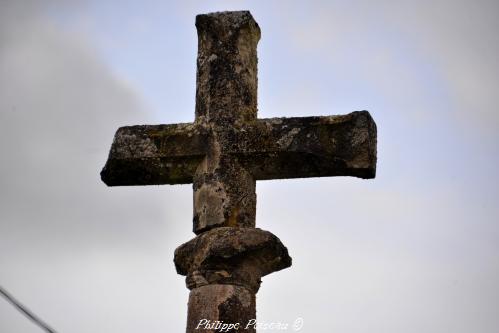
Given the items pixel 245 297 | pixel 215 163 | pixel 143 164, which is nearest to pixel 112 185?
pixel 143 164

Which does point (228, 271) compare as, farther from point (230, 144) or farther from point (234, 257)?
point (230, 144)

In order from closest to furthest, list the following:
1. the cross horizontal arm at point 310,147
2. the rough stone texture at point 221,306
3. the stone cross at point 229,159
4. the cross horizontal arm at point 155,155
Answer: the rough stone texture at point 221,306
the stone cross at point 229,159
the cross horizontal arm at point 310,147
the cross horizontal arm at point 155,155

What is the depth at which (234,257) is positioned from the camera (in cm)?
674

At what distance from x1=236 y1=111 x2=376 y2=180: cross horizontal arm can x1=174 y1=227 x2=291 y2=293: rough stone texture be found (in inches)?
22.6

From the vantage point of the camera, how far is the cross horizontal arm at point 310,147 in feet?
22.9

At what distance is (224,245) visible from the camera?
6730 millimetres

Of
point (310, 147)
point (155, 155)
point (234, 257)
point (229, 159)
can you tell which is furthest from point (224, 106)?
point (234, 257)

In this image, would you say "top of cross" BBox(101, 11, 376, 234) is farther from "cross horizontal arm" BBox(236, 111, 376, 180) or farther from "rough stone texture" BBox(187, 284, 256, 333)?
"rough stone texture" BBox(187, 284, 256, 333)

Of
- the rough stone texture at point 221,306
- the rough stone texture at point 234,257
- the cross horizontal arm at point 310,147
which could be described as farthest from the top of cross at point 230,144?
the rough stone texture at point 221,306

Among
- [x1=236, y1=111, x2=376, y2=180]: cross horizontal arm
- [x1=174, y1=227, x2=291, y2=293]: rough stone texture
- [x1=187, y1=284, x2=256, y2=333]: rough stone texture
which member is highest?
[x1=236, y1=111, x2=376, y2=180]: cross horizontal arm

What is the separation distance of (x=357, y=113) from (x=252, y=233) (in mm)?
1060

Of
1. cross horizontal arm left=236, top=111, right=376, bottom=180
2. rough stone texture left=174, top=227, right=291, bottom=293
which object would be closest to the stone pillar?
rough stone texture left=174, top=227, right=291, bottom=293

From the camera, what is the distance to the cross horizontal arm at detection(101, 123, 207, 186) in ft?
24.0

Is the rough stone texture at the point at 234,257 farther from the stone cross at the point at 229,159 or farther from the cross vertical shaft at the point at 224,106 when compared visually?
the cross vertical shaft at the point at 224,106
